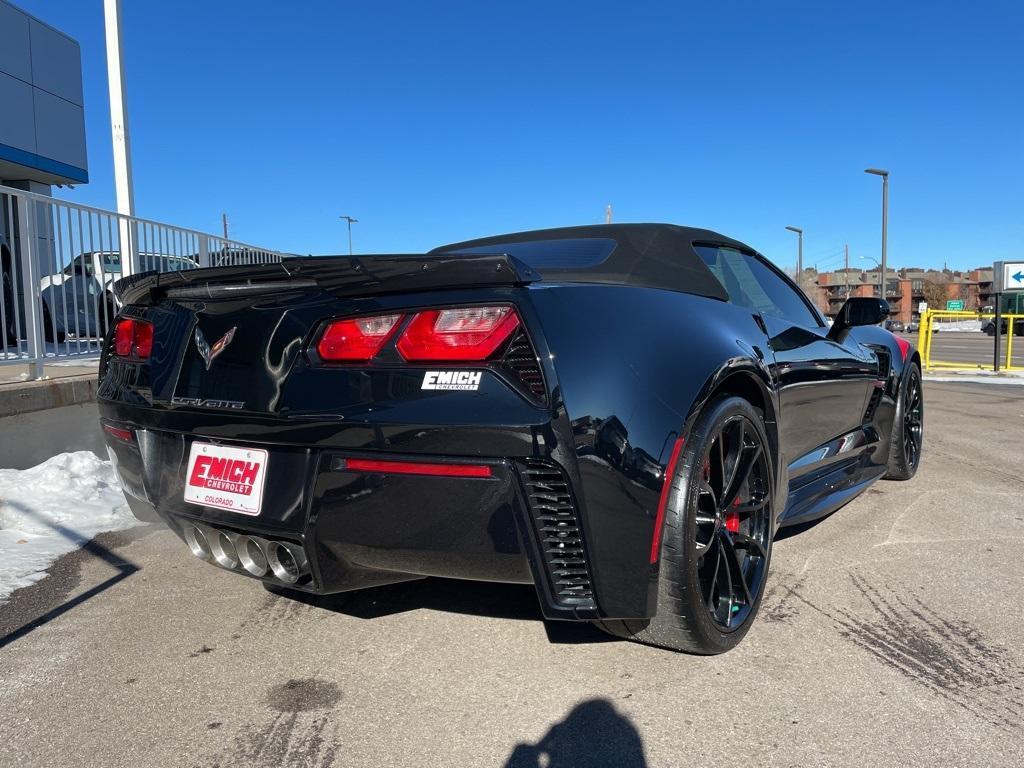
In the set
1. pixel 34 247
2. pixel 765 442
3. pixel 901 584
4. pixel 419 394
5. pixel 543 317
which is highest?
pixel 34 247

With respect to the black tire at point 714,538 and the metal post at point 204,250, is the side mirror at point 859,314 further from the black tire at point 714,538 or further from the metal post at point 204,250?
the metal post at point 204,250

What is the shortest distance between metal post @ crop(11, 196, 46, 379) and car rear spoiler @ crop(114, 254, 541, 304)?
309 centimetres

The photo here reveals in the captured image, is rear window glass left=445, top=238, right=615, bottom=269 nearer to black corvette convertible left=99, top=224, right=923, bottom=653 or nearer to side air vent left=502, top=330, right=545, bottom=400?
black corvette convertible left=99, top=224, right=923, bottom=653

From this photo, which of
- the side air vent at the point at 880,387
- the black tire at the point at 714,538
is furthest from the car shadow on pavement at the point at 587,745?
the side air vent at the point at 880,387

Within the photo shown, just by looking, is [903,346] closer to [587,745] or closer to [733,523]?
[733,523]

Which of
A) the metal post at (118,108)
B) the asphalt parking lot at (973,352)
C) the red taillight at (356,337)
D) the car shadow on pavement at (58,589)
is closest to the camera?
the red taillight at (356,337)

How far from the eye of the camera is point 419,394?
1.75 m

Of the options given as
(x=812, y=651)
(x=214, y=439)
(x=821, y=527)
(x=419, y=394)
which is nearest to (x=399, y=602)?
(x=214, y=439)

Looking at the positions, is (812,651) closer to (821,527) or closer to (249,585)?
(821,527)

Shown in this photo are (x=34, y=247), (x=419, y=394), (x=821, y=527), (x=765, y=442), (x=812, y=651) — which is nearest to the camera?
(x=419, y=394)

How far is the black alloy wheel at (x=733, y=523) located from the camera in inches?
87.7

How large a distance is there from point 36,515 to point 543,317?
3163mm

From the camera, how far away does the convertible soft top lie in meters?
2.37

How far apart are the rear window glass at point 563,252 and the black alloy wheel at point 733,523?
30.1 inches
